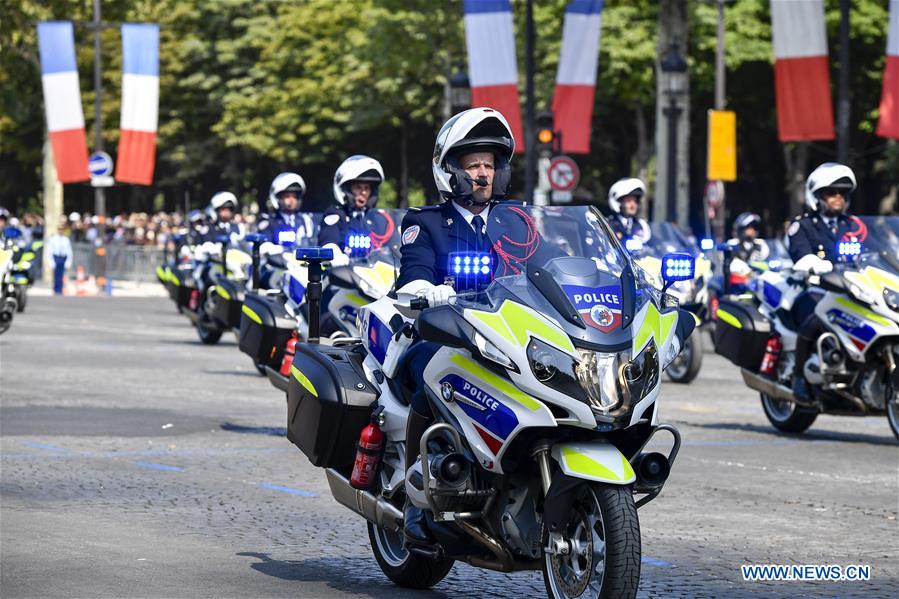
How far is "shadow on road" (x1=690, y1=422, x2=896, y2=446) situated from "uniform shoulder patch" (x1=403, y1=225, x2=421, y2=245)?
722cm

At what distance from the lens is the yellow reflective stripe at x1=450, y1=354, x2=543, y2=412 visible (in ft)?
20.5

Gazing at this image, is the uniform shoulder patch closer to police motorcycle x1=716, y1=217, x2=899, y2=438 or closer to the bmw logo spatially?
the bmw logo

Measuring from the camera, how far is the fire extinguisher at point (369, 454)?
7.34 m

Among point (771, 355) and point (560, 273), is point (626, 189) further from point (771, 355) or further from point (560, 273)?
point (560, 273)

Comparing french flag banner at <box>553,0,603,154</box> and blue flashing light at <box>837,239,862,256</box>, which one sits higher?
french flag banner at <box>553,0,603,154</box>

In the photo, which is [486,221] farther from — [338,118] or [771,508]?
[338,118]

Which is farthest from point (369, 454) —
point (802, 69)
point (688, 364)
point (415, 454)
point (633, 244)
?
point (802, 69)

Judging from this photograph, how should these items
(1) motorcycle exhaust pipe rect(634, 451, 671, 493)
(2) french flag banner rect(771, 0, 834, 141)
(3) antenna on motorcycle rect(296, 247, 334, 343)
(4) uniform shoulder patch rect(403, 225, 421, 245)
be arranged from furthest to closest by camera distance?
(2) french flag banner rect(771, 0, 834, 141) < (3) antenna on motorcycle rect(296, 247, 334, 343) < (4) uniform shoulder patch rect(403, 225, 421, 245) < (1) motorcycle exhaust pipe rect(634, 451, 671, 493)

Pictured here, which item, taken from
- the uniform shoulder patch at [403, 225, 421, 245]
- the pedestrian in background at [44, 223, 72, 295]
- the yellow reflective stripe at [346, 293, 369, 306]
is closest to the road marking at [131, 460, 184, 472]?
the yellow reflective stripe at [346, 293, 369, 306]

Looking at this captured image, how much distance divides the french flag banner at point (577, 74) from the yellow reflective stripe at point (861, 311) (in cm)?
1865

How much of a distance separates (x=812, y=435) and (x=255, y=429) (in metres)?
4.30

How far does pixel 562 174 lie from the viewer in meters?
30.5

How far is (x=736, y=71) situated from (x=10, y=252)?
31.2m

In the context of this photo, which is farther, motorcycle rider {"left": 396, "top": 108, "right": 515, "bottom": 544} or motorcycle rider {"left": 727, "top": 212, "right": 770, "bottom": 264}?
motorcycle rider {"left": 727, "top": 212, "right": 770, "bottom": 264}
